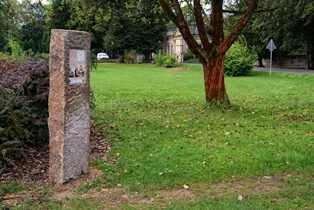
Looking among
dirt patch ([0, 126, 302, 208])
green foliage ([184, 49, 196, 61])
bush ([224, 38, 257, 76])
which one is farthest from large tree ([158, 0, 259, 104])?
green foliage ([184, 49, 196, 61])

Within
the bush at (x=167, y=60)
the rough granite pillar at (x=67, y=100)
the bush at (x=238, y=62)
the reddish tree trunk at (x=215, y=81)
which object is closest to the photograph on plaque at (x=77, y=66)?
the rough granite pillar at (x=67, y=100)

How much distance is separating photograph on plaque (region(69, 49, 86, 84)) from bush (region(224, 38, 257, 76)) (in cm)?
2348

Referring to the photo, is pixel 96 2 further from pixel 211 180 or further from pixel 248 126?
pixel 211 180

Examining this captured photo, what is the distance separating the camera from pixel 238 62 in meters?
27.1

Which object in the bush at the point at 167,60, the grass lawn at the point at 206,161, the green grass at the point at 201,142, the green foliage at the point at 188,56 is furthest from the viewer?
the green foliage at the point at 188,56

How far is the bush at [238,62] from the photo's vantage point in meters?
27.2

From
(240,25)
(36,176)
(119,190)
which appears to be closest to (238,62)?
(240,25)

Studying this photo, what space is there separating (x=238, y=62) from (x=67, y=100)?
23.9m

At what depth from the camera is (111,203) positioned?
4.15 metres

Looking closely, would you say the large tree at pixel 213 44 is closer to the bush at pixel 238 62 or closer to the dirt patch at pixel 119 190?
the dirt patch at pixel 119 190

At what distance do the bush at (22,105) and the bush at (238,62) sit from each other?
71.8 feet

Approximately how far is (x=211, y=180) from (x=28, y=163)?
2.88 meters

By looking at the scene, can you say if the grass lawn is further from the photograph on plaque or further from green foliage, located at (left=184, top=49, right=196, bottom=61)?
green foliage, located at (left=184, top=49, right=196, bottom=61)

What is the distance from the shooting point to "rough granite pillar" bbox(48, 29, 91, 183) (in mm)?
4652
